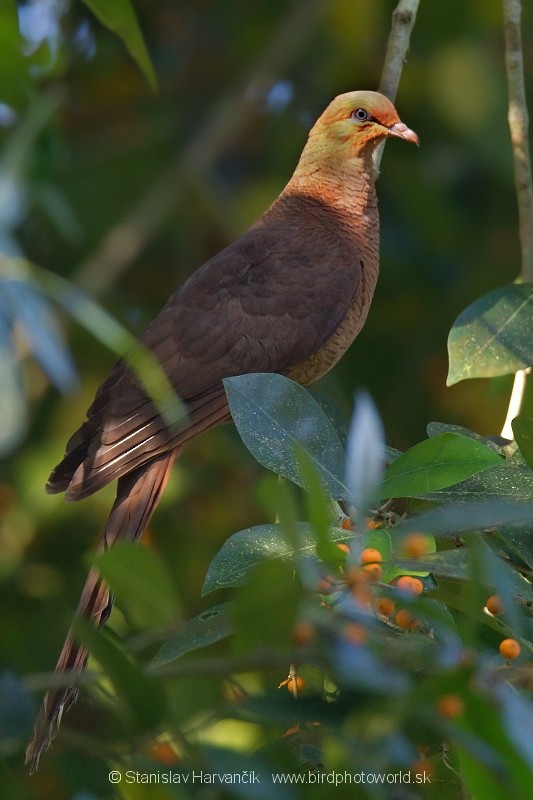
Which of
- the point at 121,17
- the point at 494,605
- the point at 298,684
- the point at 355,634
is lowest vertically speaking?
the point at 298,684

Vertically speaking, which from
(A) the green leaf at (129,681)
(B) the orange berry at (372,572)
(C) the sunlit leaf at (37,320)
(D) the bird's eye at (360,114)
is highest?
(C) the sunlit leaf at (37,320)

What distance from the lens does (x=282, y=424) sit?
6.52 feet

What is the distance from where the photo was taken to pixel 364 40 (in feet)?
16.6

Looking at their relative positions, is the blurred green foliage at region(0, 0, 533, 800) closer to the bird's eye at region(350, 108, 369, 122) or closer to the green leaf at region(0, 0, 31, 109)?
the bird's eye at region(350, 108, 369, 122)

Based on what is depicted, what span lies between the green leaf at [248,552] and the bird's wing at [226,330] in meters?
1.34

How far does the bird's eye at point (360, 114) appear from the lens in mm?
3592

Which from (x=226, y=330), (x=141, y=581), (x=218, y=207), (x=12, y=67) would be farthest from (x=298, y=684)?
(x=218, y=207)

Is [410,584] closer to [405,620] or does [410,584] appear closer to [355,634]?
[405,620]

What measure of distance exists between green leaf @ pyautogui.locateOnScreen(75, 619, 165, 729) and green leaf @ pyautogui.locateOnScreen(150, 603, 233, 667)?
325 millimetres

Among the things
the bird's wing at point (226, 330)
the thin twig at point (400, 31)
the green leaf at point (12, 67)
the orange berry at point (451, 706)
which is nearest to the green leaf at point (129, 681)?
the orange berry at point (451, 706)

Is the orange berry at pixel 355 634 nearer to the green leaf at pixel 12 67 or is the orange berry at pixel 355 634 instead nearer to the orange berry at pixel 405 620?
the orange berry at pixel 405 620

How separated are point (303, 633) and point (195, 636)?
411 mm

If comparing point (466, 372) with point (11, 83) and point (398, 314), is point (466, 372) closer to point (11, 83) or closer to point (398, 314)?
point (11, 83)

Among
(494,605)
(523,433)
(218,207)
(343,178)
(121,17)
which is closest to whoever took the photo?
(494,605)
